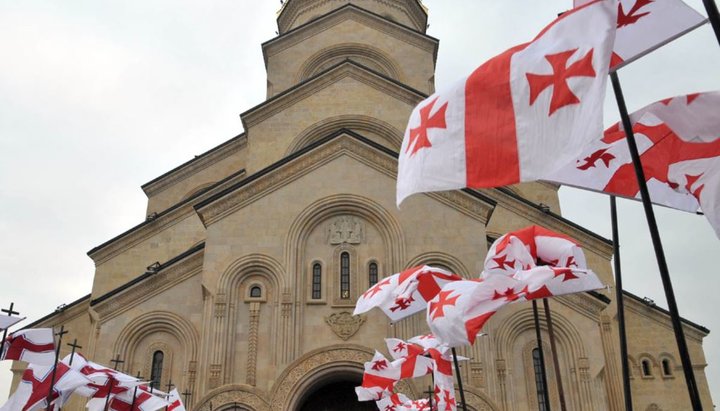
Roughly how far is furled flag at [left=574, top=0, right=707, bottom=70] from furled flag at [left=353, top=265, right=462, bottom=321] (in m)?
6.08

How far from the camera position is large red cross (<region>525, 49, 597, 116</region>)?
4.07 meters

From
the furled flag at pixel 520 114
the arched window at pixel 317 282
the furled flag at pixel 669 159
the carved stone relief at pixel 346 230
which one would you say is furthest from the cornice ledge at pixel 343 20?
the furled flag at pixel 520 114

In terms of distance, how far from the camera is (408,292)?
10250 mm

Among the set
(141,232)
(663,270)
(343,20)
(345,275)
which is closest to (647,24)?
(663,270)

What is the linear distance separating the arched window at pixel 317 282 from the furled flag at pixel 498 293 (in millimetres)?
8852

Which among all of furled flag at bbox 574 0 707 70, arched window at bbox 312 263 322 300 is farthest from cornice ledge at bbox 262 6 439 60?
furled flag at bbox 574 0 707 70

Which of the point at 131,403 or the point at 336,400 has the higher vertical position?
the point at 336,400

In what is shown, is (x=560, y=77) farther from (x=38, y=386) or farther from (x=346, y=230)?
(x=346, y=230)

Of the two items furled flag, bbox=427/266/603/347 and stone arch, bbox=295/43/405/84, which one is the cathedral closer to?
furled flag, bbox=427/266/603/347

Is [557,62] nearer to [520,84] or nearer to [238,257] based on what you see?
[520,84]

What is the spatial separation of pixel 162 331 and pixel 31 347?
7.14 meters

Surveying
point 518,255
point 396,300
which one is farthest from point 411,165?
point 396,300

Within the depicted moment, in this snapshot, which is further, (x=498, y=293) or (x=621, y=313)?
(x=498, y=293)

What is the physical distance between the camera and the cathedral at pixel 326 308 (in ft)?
49.9
